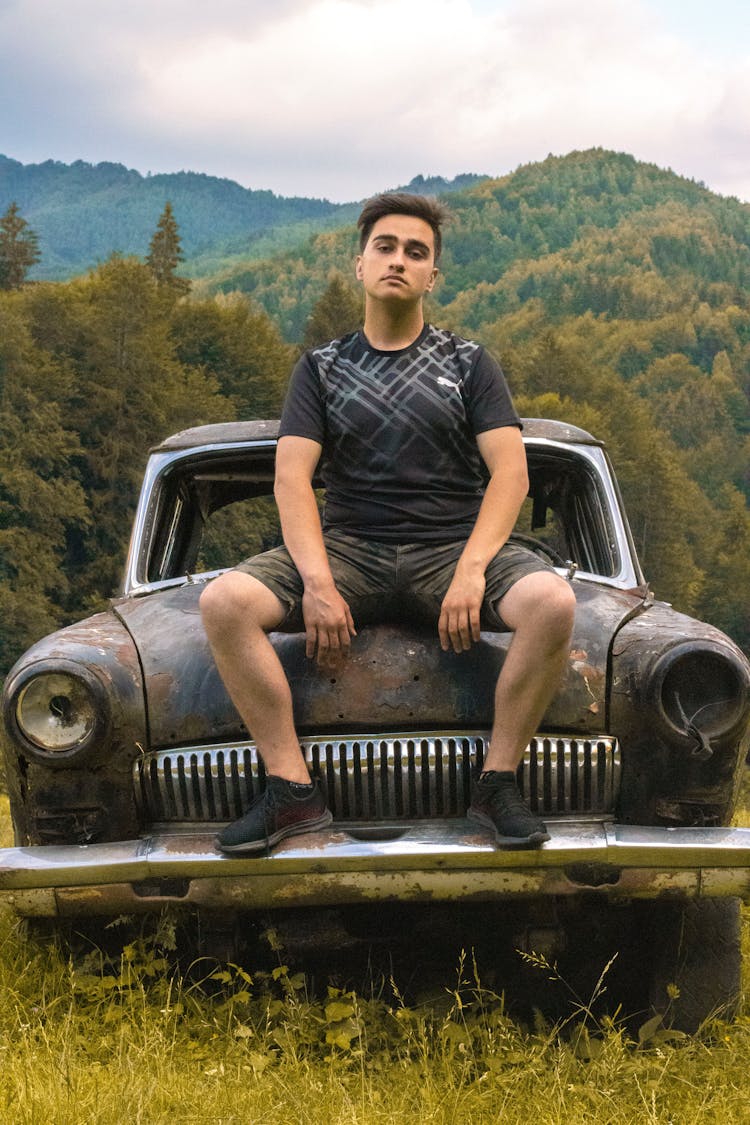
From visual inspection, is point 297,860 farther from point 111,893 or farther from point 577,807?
point 577,807

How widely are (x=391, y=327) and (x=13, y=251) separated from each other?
69.1 metres

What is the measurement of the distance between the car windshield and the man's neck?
112 cm

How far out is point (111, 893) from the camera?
3.48m

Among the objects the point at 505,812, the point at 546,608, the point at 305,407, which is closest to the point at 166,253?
the point at 305,407

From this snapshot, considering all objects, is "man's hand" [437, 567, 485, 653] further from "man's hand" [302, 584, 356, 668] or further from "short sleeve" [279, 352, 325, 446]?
"short sleeve" [279, 352, 325, 446]

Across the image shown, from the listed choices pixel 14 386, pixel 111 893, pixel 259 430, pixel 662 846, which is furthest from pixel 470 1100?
pixel 14 386

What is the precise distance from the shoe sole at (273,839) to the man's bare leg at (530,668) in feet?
1.49

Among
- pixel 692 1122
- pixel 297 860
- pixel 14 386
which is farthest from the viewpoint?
pixel 14 386

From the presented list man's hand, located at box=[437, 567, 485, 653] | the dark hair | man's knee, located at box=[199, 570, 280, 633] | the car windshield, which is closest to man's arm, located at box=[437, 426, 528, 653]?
man's hand, located at box=[437, 567, 485, 653]

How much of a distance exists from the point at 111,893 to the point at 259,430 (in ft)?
7.59

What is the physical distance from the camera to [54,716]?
3742 millimetres

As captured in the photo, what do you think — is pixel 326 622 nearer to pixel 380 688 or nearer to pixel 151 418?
pixel 380 688

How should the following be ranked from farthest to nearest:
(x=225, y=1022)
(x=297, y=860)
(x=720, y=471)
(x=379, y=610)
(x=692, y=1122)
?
1. (x=720, y=471)
2. (x=379, y=610)
3. (x=225, y=1022)
4. (x=297, y=860)
5. (x=692, y=1122)

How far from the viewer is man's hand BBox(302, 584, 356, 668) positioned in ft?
12.1
